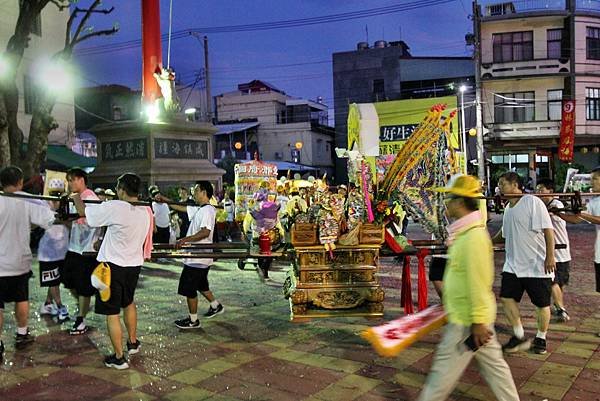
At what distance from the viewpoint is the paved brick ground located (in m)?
4.73

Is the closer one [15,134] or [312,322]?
[312,322]

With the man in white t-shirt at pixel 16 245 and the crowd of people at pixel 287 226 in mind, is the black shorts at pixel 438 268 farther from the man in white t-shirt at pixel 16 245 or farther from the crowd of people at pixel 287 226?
the man in white t-shirt at pixel 16 245

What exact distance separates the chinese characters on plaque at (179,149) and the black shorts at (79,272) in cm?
731

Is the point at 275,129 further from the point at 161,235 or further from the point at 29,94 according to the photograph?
the point at 161,235

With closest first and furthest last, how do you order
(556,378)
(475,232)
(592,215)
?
(475,232), (556,378), (592,215)

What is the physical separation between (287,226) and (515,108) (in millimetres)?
30086

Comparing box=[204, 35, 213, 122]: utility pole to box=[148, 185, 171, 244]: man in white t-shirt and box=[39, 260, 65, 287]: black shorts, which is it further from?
box=[39, 260, 65, 287]: black shorts

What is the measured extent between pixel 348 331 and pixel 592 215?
10.4 ft

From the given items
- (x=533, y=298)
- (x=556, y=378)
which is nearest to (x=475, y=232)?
(x=556, y=378)

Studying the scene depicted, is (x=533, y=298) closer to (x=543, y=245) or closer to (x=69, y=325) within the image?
(x=543, y=245)

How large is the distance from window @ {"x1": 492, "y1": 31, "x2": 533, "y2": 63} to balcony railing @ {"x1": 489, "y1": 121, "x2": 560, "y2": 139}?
13.5 ft

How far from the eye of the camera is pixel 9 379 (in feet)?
16.9

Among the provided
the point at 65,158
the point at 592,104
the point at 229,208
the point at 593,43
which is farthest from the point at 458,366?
the point at 593,43

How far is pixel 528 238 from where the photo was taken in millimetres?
5695
